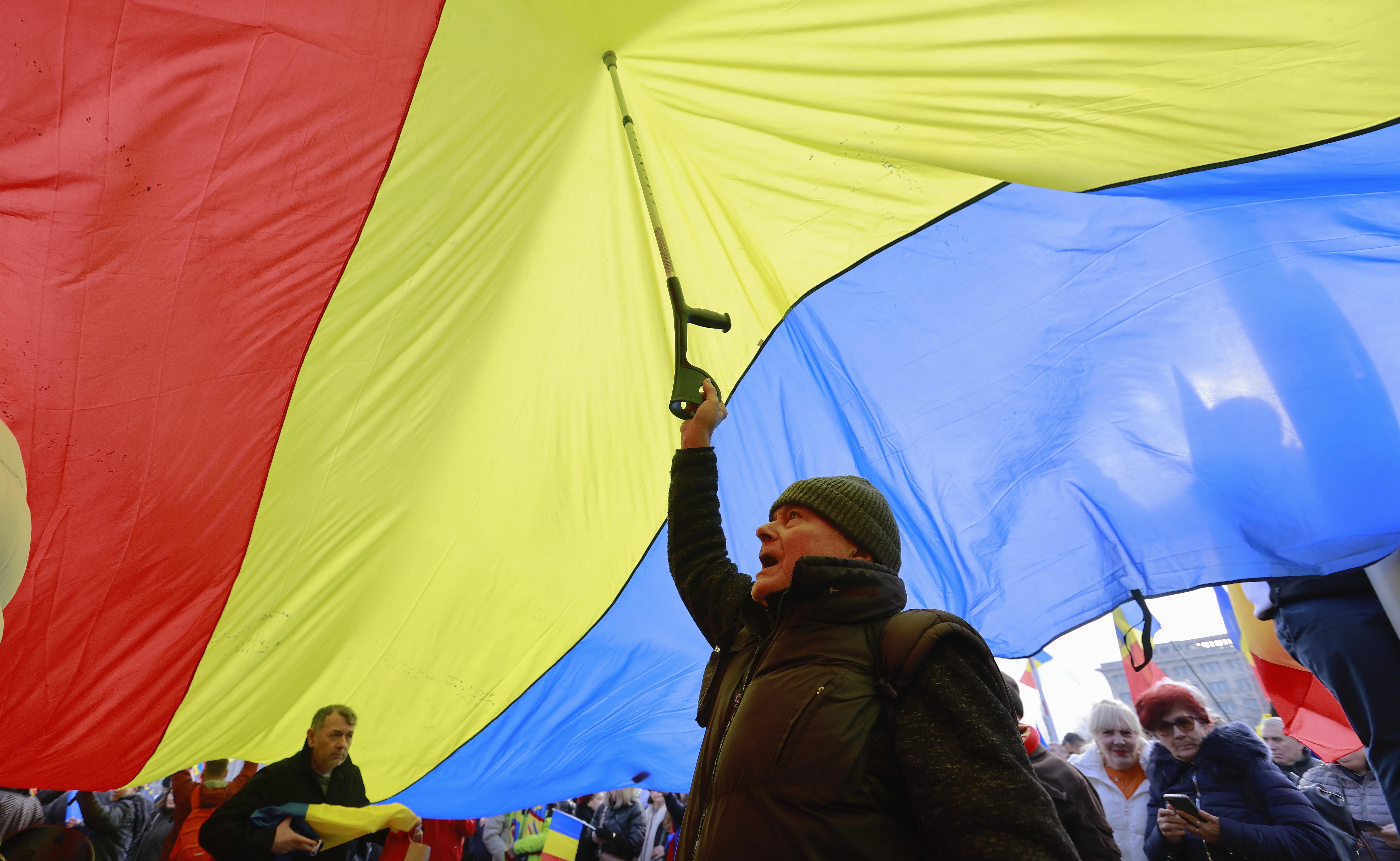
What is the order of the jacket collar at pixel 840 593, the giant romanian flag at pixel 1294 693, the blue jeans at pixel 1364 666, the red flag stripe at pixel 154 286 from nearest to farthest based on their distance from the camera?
1. the jacket collar at pixel 840 593
2. the red flag stripe at pixel 154 286
3. the blue jeans at pixel 1364 666
4. the giant romanian flag at pixel 1294 693

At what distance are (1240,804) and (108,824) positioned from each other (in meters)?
4.96

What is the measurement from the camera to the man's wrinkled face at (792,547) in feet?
3.95

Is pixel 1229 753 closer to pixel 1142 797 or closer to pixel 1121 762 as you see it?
pixel 1142 797

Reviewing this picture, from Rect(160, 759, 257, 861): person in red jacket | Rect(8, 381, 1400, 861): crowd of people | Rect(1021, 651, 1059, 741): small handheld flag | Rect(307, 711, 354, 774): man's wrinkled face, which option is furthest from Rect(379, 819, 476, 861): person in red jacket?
Rect(1021, 651, 1059, 741): small handheld flag

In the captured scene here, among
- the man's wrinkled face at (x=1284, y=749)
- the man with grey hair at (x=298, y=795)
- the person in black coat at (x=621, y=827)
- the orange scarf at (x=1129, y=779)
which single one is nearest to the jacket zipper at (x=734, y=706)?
the man with grey hair at (x=298, y=795)

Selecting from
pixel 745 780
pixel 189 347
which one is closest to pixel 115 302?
pixel 189 347

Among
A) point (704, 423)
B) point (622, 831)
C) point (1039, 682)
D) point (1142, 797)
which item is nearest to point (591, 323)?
point (704, 423)

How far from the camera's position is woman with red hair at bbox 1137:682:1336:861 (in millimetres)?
1982

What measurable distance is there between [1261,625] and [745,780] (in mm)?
2955

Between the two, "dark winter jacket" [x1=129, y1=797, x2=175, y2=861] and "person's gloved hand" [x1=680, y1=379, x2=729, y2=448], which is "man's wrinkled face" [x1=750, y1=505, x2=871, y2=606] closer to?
"person's gloved hand" [x1=680, y1=379, x2=729, y2=448]

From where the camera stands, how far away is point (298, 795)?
2023 millimetres

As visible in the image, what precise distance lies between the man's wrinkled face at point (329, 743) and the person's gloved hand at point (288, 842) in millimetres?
216

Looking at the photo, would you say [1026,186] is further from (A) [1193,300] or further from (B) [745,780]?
(B) [745,780]

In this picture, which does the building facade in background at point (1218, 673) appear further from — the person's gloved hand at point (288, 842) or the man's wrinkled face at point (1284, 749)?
the person's gloved hand at point (288, 842)
